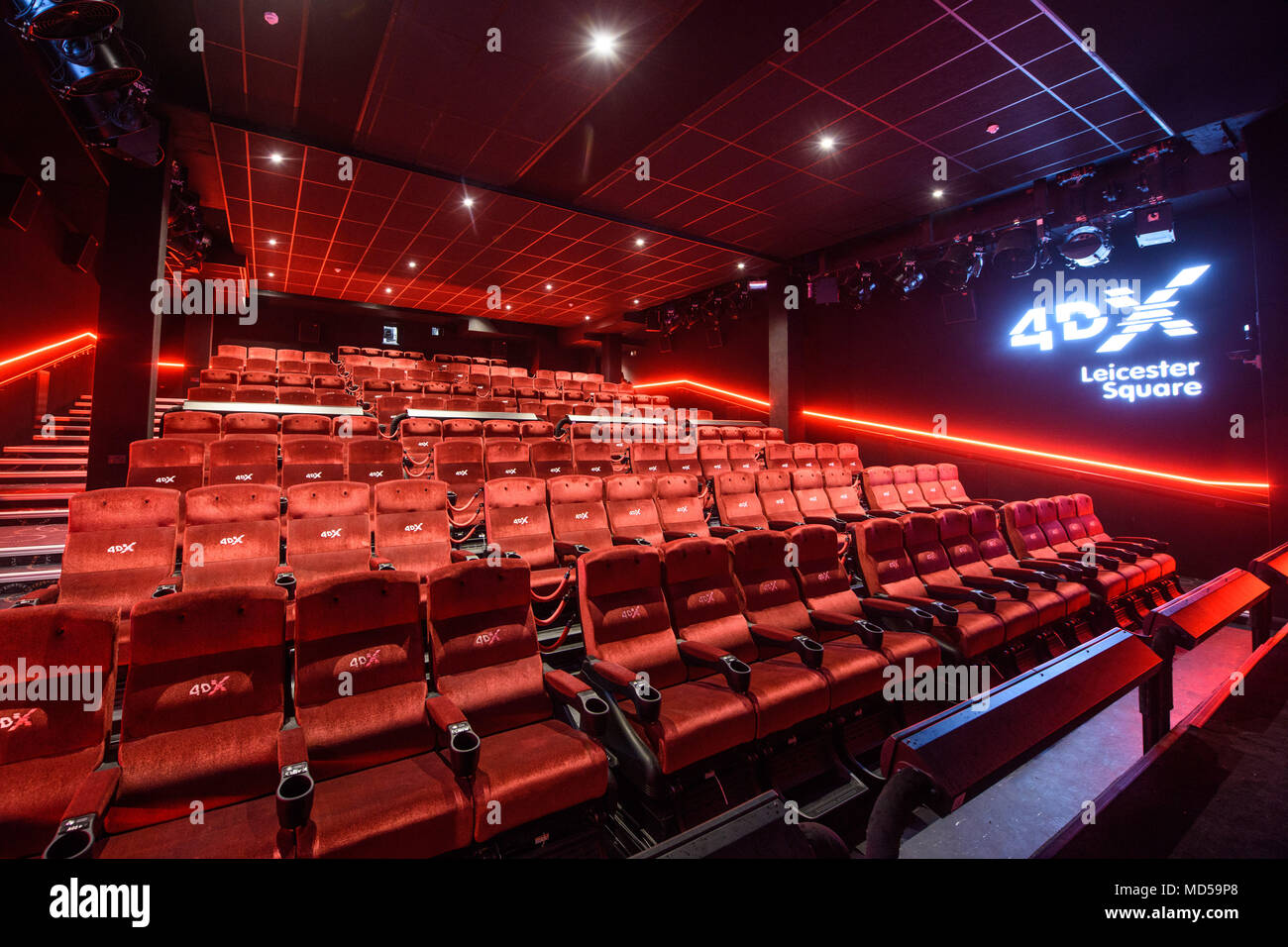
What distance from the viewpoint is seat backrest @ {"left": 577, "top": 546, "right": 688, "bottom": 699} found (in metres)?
2.16

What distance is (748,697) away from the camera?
1977 millimetres

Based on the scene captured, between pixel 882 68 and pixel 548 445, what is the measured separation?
12.5 feet

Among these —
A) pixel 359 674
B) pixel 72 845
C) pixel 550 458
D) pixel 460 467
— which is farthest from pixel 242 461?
pixel 72 845

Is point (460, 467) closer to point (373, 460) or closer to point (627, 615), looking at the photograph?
point (373, 460)

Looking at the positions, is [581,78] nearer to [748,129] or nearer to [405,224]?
[748,129]

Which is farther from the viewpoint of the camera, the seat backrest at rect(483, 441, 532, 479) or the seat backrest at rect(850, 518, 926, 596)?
the seat backrest at rect(483, 441, 532, 479)

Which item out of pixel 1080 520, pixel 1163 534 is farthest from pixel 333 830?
pixel 1163 534

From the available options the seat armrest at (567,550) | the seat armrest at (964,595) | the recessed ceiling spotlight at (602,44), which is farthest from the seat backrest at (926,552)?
the recessed ceiling spotlight at (602,44)

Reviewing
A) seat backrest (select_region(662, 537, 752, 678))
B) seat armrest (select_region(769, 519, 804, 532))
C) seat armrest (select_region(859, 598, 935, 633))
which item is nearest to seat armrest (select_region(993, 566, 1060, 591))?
seat armrest (select_region(859, 598, 935, 633))

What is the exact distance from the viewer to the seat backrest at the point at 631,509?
371 centimetres

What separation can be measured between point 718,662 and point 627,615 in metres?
0.41

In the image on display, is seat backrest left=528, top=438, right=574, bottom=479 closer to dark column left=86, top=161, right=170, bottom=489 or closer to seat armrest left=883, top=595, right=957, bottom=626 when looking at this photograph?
seat armrest left=883, top=595, right=957, bottom=626

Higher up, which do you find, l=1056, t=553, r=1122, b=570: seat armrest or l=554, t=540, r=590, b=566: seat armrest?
l=554, t=540, r=590, b=566: seat armrest

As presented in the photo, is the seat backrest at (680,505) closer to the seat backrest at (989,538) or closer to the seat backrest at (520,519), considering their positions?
the seat backrest at (520,519)
